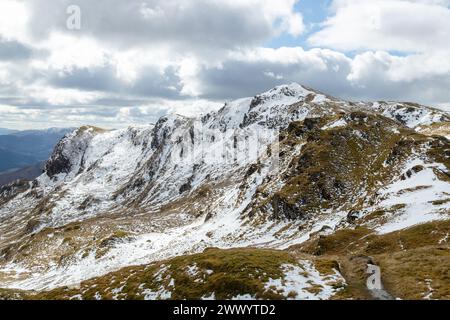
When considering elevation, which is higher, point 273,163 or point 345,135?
point 345,135

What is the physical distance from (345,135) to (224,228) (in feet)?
168

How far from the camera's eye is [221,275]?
3422cm

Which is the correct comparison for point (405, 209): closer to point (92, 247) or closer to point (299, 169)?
point (299, 169)

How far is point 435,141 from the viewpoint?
106312 mm

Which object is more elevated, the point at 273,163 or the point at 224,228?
the point at 273,163

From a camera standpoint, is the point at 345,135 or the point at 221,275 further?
the point at 345,135

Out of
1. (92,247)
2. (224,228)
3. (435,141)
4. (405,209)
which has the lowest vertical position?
(92,247)

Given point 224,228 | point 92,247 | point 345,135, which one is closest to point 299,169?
point 345,135
